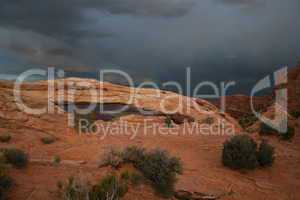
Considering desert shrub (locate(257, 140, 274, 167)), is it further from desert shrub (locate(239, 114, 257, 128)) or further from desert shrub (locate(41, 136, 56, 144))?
desert shrub (locate(239, 114, 257, 128))

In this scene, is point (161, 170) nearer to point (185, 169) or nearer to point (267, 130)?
point (185, 169)

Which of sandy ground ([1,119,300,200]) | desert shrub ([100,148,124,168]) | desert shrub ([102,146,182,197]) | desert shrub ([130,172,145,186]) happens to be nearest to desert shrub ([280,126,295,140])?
sandy ground ([1,119,300,200])

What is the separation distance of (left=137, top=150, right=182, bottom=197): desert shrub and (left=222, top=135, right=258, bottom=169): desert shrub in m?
3.00

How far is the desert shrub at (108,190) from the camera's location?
611cm

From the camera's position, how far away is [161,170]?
7754mm

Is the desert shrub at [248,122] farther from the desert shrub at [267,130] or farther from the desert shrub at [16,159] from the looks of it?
the desert shrub at [16,159]

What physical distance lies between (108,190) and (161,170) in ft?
6.12

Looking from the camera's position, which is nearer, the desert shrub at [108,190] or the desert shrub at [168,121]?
the desert shrub at [108,190]

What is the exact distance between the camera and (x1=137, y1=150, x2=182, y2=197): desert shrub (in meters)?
7.64

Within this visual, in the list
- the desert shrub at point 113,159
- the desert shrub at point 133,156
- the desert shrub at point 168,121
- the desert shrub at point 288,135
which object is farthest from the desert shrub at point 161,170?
the desert shrub at point 168,121

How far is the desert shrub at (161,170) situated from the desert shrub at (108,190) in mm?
1213

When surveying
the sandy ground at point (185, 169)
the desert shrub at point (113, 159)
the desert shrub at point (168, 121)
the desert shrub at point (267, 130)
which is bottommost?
the sandy ground at point (185, 169)

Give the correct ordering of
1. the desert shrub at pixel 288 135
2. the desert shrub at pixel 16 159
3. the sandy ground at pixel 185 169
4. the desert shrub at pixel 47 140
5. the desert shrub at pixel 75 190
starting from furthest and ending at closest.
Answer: the desert shrub at pixel 288 135
the desert shrub at pixel 47 140
the desert shrub at pixel 16 159
the sandy ground at pixel 185 169
the desert shrub at pixel 75 190

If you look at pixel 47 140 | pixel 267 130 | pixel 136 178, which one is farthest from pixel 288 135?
pixel 47 140
